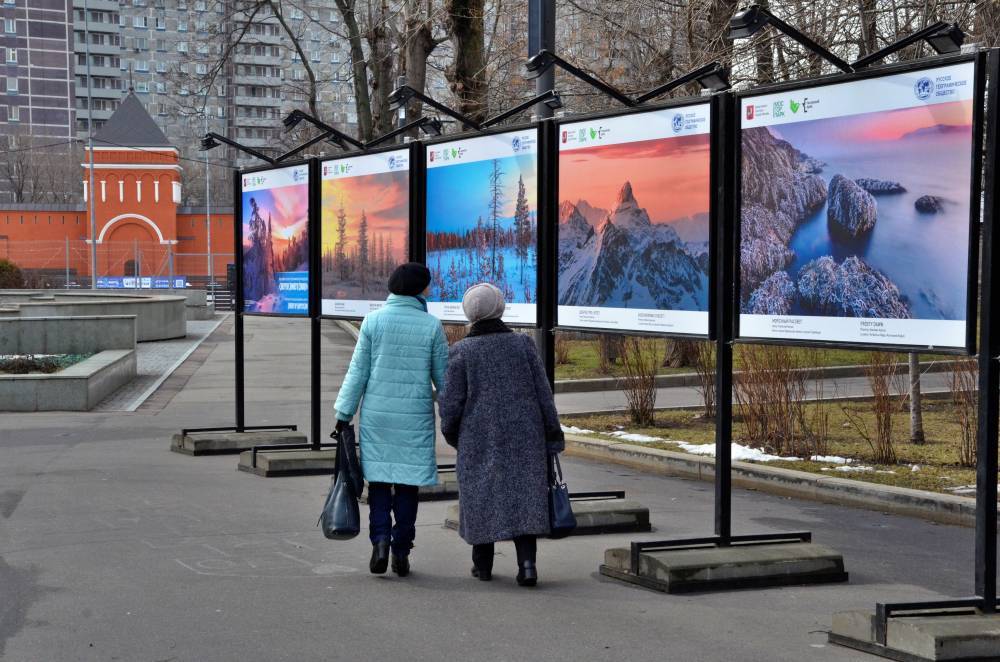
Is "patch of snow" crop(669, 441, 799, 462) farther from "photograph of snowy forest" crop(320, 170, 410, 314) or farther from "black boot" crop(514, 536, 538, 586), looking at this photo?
"black boot" crop(514, 536, 538, 586)

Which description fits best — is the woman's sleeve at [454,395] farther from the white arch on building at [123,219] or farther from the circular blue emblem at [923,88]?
the white arch on building at [123,219]

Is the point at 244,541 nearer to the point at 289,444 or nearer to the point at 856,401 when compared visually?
the point at 289,444

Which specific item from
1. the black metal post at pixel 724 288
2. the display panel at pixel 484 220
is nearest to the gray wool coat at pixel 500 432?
the black metal post at pixel 724 288

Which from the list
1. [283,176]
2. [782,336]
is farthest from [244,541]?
[283,176]

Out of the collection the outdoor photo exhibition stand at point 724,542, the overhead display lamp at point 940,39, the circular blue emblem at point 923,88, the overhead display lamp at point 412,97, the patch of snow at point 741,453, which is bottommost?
the patch of snow at point 741,453

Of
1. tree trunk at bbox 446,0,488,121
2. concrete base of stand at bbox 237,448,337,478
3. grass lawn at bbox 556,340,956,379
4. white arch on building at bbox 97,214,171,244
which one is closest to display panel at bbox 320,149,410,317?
concrete base of stand at bbox 237,448,337,478

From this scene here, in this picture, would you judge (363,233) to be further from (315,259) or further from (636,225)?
(636,225)

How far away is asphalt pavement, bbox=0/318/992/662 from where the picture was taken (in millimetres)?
5750

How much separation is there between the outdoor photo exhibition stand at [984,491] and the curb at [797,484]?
3052 mm

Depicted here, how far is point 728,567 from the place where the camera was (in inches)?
271

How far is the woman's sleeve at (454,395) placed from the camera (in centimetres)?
688

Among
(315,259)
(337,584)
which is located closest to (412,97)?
(315,259)

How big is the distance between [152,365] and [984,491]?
2080 centimetres

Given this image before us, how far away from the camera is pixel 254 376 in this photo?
76.7 feet
